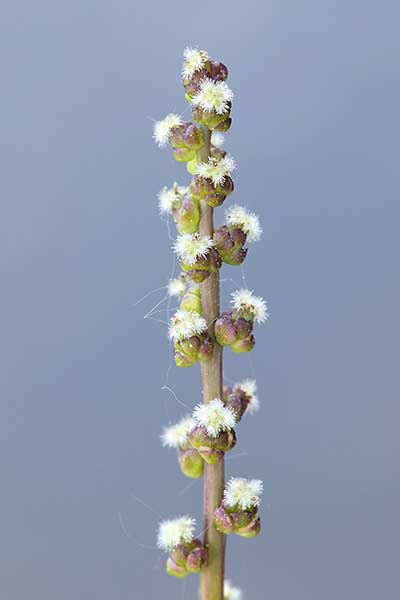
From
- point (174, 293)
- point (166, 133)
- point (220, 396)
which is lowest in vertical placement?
point (220, 396)

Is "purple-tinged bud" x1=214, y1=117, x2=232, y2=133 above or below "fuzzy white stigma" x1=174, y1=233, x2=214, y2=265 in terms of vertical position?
above

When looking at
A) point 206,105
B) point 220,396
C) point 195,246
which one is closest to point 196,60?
point 206,105

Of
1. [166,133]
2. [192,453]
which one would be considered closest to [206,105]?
[166,133]

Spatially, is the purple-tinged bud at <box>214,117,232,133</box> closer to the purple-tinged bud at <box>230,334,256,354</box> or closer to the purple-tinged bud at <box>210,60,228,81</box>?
the purple-tinged bud at <box>210,60,228,81</box>

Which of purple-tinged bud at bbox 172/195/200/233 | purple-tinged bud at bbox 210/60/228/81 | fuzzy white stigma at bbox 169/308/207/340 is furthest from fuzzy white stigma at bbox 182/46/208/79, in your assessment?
fuzzy white stigma at bbox 169/308/207/340

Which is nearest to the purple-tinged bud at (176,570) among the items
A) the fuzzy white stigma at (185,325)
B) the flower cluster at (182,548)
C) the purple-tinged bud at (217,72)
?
the flower cluster at (182,548)

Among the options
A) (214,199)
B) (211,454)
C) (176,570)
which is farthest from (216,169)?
(176,570)

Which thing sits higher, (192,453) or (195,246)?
(195,246)

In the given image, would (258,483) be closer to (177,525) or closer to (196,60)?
(177,525)
